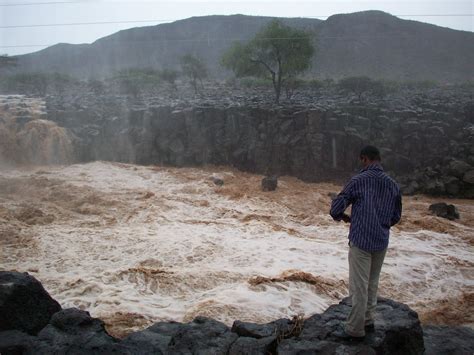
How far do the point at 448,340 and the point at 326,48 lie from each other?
64.5 metres

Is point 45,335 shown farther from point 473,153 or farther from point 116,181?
point 473,153

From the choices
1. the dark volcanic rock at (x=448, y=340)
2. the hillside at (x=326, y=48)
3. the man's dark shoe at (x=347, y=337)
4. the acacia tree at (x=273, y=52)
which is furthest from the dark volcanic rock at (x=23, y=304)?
the hillside at (x=326, y=48)

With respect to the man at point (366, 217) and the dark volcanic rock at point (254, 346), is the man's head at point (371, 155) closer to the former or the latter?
the man at point (366, 217)

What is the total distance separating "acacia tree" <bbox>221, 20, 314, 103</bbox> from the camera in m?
23.3

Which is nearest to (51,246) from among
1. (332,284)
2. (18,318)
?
(18,318)

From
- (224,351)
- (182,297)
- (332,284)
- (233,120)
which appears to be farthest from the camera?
(233,120)

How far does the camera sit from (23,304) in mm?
4453

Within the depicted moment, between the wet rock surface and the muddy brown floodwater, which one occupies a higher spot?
the wet rock surface

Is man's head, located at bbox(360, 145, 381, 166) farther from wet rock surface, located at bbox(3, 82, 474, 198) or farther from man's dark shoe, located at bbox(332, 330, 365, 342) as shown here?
wet rock surface, located at bbox(3, 82, 474, 198)

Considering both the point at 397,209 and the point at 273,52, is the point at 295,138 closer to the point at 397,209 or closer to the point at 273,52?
the point at 273,52

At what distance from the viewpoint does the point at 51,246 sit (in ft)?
27.8

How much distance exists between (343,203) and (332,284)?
402 cm

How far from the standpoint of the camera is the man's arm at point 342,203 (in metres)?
3.50

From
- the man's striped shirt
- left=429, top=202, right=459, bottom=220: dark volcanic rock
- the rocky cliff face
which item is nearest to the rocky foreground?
the man's striped shirt
